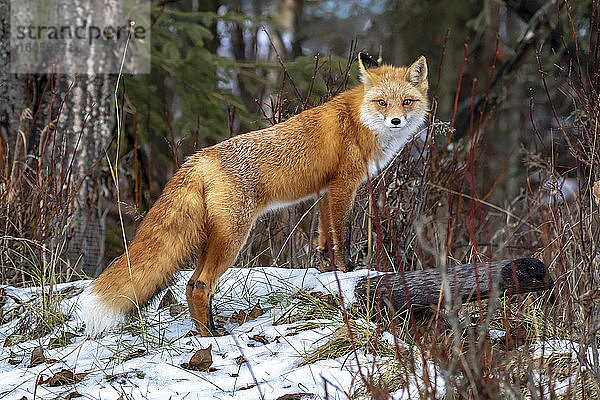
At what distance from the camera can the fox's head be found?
4273 millimetres

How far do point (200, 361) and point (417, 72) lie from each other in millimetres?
2616

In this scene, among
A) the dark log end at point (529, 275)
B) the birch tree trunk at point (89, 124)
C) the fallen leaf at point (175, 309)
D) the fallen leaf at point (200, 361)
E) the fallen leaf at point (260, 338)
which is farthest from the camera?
the birch tree trunk at point (89, 124)

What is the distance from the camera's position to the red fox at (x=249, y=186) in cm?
358

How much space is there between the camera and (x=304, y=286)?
13.9 feet

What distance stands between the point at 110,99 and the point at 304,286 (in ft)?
12.2

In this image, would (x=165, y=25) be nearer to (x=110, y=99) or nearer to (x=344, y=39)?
(x=110, y=99)

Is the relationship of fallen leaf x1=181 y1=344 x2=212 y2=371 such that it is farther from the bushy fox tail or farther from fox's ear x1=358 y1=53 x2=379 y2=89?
fox's ear x1=358 y1=53 x2=379 y2=89

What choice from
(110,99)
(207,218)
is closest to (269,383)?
(207,218)

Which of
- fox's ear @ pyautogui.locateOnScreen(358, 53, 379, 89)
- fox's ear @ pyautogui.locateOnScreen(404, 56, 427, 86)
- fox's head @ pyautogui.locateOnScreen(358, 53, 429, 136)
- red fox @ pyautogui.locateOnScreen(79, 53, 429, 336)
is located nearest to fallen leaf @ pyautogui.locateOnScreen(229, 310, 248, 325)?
red fox @ pyautogui.locateOnScreen(79, 53, 429, 336)

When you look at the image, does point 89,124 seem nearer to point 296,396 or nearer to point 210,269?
point 210,269

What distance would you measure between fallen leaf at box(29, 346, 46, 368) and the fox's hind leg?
94cm

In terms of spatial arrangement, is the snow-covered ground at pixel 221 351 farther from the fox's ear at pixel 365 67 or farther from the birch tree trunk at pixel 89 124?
the birch tree trunk at pixel 89 124

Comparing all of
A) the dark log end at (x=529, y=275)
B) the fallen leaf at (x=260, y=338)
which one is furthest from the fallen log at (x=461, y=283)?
Answer: the fallen leaf at (x=260, y=338)

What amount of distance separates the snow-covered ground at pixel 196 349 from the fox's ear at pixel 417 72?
151 cm
